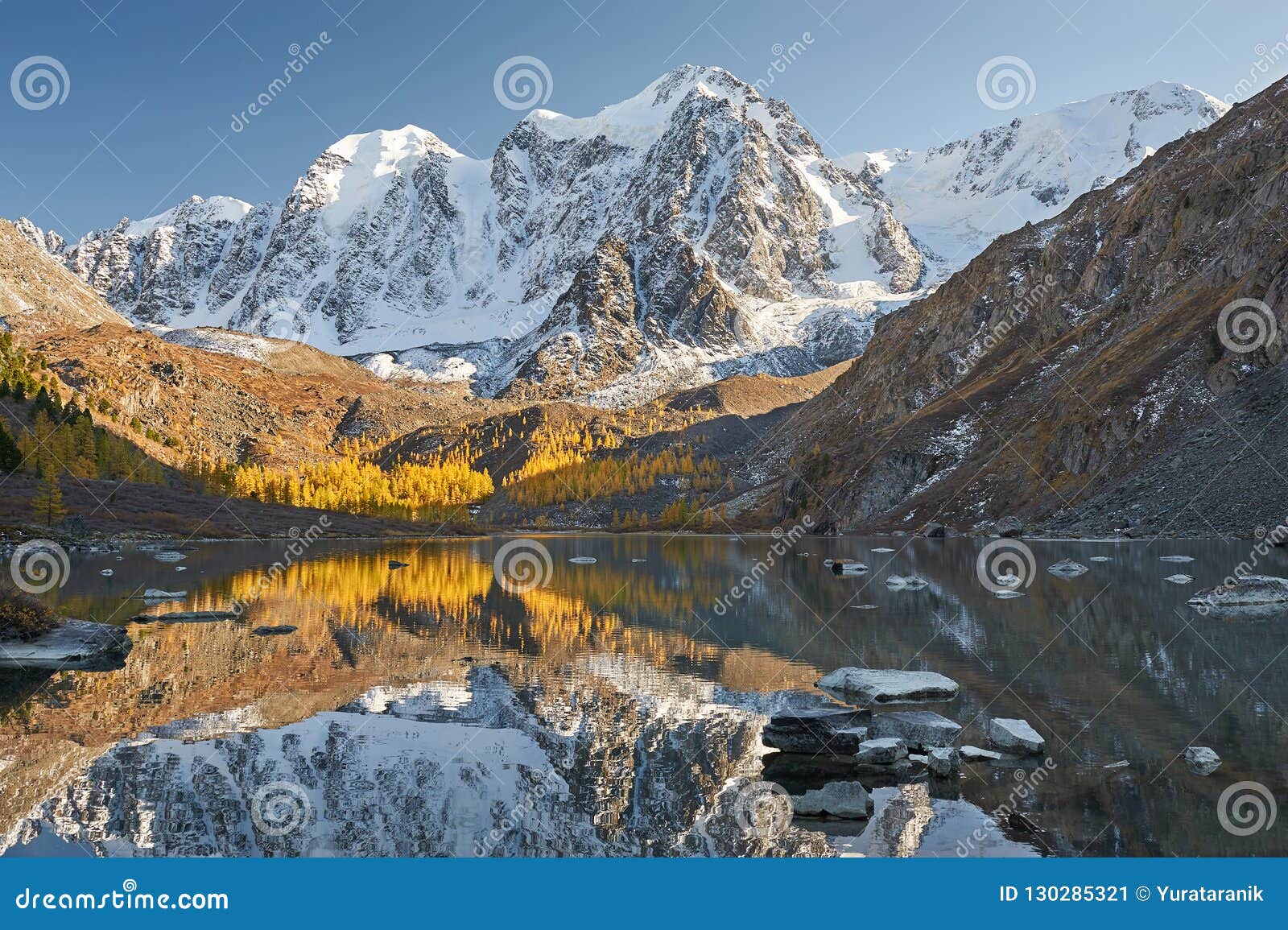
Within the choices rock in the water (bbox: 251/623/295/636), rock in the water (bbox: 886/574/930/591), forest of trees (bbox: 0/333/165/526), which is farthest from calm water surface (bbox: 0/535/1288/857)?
forest of trees (bbox: 0/333/165/526)

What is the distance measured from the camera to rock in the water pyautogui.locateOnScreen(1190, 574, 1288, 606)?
40.5 metres

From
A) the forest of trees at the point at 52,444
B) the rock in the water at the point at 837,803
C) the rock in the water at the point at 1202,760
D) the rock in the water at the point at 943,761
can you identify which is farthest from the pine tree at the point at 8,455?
the rock in the water at the point at 1202,760

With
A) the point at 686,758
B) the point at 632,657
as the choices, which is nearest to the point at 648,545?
the point at 632,657

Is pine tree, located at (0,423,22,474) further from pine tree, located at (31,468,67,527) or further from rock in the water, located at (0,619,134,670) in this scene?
rock in the water, located at (0,619,134,670)

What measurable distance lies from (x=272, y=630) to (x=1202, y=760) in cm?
3391

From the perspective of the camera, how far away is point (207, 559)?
3767 inches

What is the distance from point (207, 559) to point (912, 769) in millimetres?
92863

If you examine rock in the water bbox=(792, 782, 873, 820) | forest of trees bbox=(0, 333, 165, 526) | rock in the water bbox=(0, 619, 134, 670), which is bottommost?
rock in the water bbox=(792, 782, 873, 820)

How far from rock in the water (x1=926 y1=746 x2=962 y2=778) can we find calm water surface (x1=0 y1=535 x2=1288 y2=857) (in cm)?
47

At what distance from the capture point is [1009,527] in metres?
115

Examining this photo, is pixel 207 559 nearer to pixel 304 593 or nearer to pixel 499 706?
pixel 304 593

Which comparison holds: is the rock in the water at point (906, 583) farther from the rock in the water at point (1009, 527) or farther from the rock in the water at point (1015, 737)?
the rock in the water at point (1009, 527)

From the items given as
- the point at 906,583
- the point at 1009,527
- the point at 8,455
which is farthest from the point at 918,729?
the point at 8,455

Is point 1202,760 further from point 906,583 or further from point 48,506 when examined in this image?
point 48,506
